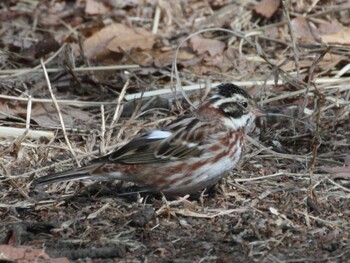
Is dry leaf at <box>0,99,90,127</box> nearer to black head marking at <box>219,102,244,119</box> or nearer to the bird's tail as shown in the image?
the bird's tail

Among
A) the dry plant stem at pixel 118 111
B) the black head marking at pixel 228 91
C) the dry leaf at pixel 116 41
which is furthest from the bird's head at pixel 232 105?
the dry leaf at pixel 116 41

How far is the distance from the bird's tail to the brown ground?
5.6 inches

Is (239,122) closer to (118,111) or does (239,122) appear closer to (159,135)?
(159,135)

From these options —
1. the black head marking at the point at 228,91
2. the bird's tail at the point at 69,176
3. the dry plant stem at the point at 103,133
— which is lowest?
the dry plant stem at the point at 103,133

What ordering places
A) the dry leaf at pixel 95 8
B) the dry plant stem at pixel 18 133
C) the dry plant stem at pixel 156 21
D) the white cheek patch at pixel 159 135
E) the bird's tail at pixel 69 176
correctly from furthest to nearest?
the dry leaf at pixel 95 8 → the dry plant stem at pixel 156 21 → the dry plant stem at pixel 18 133 → the white cheek patch at pixel 159 135 → the bird's tail at pixel 69 176

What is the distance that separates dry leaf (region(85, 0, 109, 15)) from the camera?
375 inches

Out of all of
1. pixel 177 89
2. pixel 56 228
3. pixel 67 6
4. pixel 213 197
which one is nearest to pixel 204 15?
pixel 67 6

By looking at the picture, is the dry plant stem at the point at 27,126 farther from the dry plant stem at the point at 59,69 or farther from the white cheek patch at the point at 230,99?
the white cheek patch at the point at 230,99

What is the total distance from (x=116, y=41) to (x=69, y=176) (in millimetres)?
2959

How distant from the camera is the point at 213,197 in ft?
18.8

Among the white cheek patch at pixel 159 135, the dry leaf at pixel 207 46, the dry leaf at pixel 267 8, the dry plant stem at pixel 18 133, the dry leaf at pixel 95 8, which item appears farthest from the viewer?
the dry leaf at pixel 95 8

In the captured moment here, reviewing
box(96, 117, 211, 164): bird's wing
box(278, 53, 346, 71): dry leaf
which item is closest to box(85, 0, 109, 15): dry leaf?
box(278, 53, 346, 71): dry leaf

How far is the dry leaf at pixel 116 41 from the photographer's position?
8.14m

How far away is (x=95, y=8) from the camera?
9578 mm
